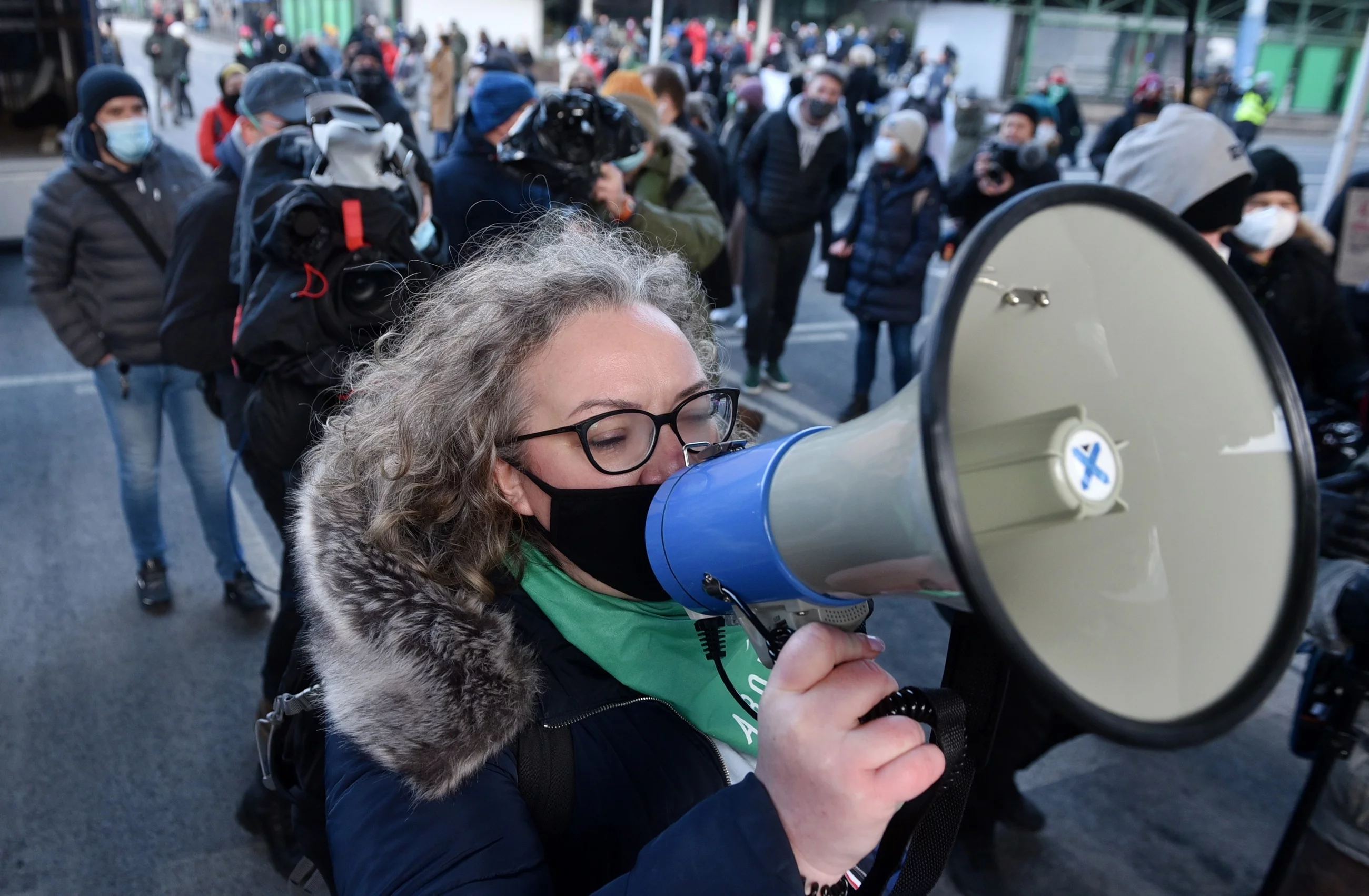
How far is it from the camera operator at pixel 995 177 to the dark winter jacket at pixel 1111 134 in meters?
2.41

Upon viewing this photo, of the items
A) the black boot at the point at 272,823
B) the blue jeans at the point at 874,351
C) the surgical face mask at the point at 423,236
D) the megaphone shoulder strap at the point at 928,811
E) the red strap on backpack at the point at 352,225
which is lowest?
the black boot at the point at 272,823

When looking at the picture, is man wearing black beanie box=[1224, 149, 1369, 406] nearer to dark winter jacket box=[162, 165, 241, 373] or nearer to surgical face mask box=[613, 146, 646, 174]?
surgical face mask box=[613, 146, 646, 174]

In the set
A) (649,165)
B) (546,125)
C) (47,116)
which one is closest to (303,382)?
(546,125)

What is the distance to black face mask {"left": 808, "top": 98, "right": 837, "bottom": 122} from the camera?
572 cm

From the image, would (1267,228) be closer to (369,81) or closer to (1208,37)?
(369,81)

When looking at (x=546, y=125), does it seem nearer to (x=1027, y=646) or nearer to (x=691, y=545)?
(x=691, y=545)

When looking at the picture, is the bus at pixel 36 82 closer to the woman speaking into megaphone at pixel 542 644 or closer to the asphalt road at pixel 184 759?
the asphalt road at pixel 184 759

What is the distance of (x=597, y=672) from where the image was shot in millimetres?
1205

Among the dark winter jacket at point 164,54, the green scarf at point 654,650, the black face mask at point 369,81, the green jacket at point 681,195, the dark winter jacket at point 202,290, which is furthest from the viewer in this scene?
the dark winter jacket at point 164,54

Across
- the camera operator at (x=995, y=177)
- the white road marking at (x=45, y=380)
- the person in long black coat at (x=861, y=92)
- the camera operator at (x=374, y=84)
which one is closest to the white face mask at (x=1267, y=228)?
the camera operator at (x=995, y=177)

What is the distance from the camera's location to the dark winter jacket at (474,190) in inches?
129

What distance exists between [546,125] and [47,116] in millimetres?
6148

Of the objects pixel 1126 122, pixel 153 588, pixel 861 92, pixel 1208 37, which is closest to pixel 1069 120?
pixel 861 92

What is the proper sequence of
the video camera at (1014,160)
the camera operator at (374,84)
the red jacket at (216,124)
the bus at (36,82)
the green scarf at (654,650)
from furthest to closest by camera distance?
the bus at (36,82) < the camera operator at (374,84) < the red jacket at (216,124) < the video camera at (1014,160) < the green scarf at (654,650)
